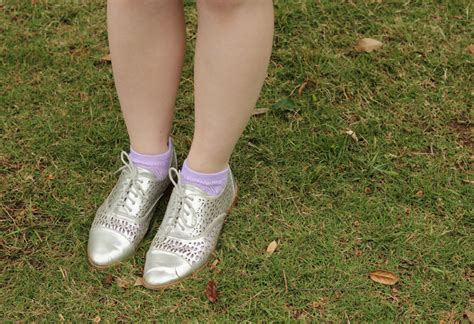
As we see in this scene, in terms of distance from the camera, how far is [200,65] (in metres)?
1.63

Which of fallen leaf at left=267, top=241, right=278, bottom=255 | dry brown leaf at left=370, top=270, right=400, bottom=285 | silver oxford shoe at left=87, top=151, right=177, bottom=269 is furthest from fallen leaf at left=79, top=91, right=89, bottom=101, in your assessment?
dry brown leaf at left=370, top=270, right=400, bottom=285

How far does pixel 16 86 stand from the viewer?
242 centimetres

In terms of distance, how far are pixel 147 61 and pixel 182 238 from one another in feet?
1.63

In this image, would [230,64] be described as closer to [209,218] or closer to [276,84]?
[209,218]

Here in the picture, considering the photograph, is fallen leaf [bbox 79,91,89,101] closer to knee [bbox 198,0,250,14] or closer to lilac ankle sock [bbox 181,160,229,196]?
lilac ankle sock [bbox 181,160,229,196]

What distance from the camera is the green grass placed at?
180 cm

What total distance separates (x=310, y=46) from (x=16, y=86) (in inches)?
44.1

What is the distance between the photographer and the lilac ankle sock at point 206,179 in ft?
6.02

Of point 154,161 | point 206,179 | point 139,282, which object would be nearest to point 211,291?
point 139,282

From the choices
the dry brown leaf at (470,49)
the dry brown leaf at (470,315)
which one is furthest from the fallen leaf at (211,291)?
the dry brown leaf at (470,49)

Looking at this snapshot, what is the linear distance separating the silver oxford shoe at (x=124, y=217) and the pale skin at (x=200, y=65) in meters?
0.11

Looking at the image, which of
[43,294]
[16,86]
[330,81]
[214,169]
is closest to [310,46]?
[330,81]

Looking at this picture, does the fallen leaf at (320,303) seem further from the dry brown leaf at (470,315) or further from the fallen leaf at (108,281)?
the fallen leaf at (108,281)

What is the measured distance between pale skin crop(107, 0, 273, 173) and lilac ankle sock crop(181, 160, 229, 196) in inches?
0.8
